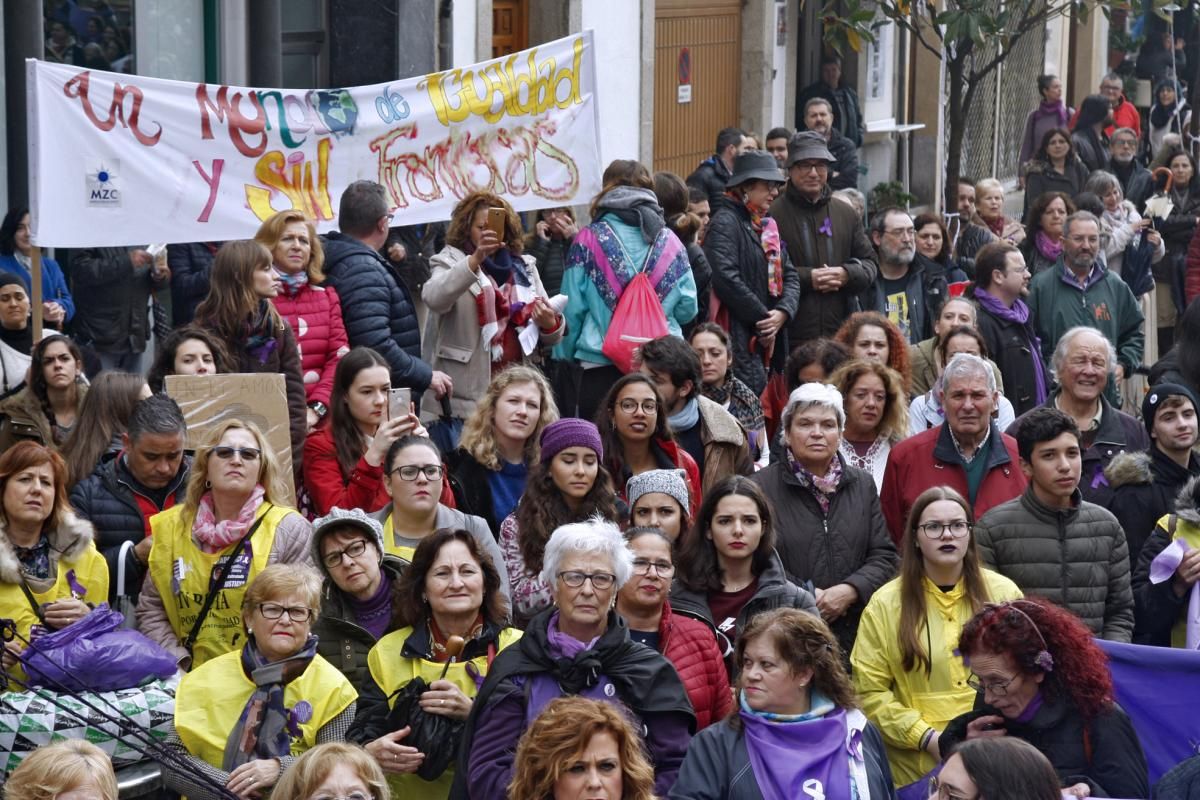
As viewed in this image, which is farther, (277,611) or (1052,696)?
(277,611)

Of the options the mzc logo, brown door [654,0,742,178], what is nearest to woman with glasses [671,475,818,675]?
the mzc logo

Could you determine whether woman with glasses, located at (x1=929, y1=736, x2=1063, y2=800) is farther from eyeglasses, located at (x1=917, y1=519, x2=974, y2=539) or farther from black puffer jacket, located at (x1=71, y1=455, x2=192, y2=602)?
black puffer jacket, located at (x1=71, y1=455, x2=192, y2=602)

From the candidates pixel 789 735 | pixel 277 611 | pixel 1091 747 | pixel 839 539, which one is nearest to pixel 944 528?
pixel 839 539

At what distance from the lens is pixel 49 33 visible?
11766 mm

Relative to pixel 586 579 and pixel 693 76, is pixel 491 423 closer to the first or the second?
pixel 586 579

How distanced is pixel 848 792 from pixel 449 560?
4.85 feet

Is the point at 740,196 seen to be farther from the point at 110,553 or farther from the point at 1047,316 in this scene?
the point at 110,553

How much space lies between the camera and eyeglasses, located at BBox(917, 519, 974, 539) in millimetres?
7121

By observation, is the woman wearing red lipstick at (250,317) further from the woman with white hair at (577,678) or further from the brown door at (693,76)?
the brown door at (693,76)

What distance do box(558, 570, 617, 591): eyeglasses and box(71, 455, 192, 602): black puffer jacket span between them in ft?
5.91

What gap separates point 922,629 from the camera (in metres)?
7.08

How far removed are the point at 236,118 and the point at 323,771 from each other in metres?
5.35

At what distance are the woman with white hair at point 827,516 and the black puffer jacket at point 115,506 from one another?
227 cm

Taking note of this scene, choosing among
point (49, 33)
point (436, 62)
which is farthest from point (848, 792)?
point (436, 62)
